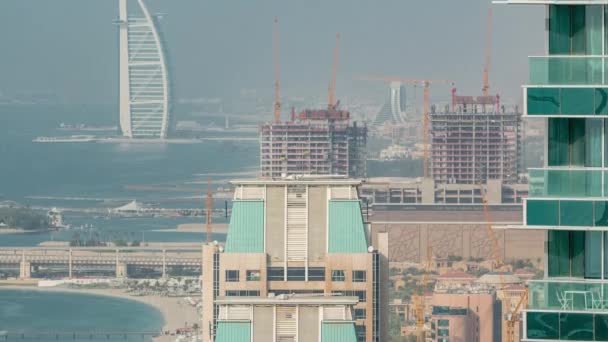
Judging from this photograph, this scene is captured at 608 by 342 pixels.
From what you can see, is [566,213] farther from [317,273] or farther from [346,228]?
[317,273]

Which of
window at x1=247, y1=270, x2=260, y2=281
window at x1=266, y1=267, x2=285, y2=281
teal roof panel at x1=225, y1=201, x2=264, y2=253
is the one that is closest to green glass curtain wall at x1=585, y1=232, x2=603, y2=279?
teal roof panel at x1=225, y1=201, x2=264, y2=253

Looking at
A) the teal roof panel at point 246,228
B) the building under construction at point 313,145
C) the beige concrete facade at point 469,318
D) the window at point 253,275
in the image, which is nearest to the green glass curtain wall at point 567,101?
the teal roof panel at point 246,228

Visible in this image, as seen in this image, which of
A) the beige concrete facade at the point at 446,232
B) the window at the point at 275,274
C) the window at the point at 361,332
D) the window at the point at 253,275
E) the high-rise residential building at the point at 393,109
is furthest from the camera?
the high-rise residential building at the point at 393,109

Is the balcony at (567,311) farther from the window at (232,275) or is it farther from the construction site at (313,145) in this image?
the construction site at (313,145)

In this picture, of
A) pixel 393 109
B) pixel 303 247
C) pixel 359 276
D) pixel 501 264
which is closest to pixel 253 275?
pixel 303 247

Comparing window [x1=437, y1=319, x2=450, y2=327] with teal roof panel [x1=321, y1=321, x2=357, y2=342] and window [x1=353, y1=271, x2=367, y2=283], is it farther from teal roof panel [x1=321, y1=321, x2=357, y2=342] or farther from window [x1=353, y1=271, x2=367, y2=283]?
teal roof panel [x1=321, y1=321, x2=357, y2=342]

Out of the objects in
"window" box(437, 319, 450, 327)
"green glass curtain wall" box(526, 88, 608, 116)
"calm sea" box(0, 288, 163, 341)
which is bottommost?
"calm sea" box(0, 288, 163, 341)

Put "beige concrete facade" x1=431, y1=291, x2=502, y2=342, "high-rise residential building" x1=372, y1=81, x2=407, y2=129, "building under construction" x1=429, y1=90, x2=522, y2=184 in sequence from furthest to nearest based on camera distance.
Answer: "high-rise residential building" x1=372, y1=81, x2=407, y2=129 < "building under construction" x1=429, y1=90, x2=522, y2=184 < "beige concrete facade" x1=431, y1=291, x2=502, y2=342
